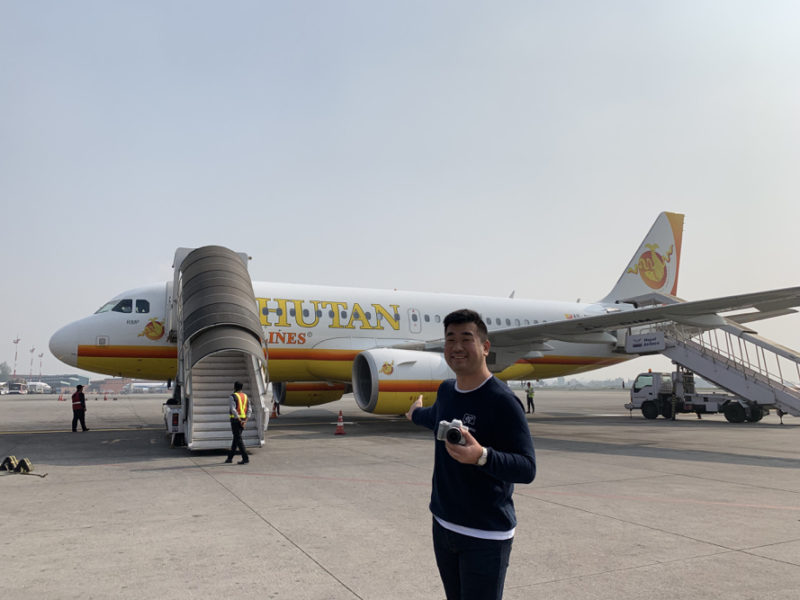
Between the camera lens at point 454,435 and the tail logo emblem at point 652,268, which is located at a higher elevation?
the tail logo emblem at point 652,268

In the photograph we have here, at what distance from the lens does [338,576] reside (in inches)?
170

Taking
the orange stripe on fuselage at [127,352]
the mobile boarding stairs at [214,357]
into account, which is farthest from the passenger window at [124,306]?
the mobile boarding stairs at [214,357]

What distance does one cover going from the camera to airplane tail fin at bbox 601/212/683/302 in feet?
89.8

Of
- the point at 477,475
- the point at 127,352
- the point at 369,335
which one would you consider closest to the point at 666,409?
the point at 369,335

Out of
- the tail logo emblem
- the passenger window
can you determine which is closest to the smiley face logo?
the passenger window

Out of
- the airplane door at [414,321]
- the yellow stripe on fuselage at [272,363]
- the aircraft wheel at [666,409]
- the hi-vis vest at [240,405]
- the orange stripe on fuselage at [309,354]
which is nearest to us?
the hi-vis vest at [240,405]

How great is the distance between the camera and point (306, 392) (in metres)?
19.5

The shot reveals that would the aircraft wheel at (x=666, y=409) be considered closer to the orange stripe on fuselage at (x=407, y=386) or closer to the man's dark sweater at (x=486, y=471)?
the orange stripe on fuselage at (x=407, y=386)

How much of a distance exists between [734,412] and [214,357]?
19.6 meters

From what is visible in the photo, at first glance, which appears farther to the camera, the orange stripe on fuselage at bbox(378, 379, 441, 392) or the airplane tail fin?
the airplane tail fin

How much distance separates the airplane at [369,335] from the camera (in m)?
14.7

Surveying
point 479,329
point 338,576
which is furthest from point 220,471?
point 479,329

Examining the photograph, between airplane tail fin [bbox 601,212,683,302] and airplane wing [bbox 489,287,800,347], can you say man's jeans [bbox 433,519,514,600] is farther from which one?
airplane tail fin [bbox 601,212,683,302]

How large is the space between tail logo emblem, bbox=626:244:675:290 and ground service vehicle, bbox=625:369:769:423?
14.8ft
